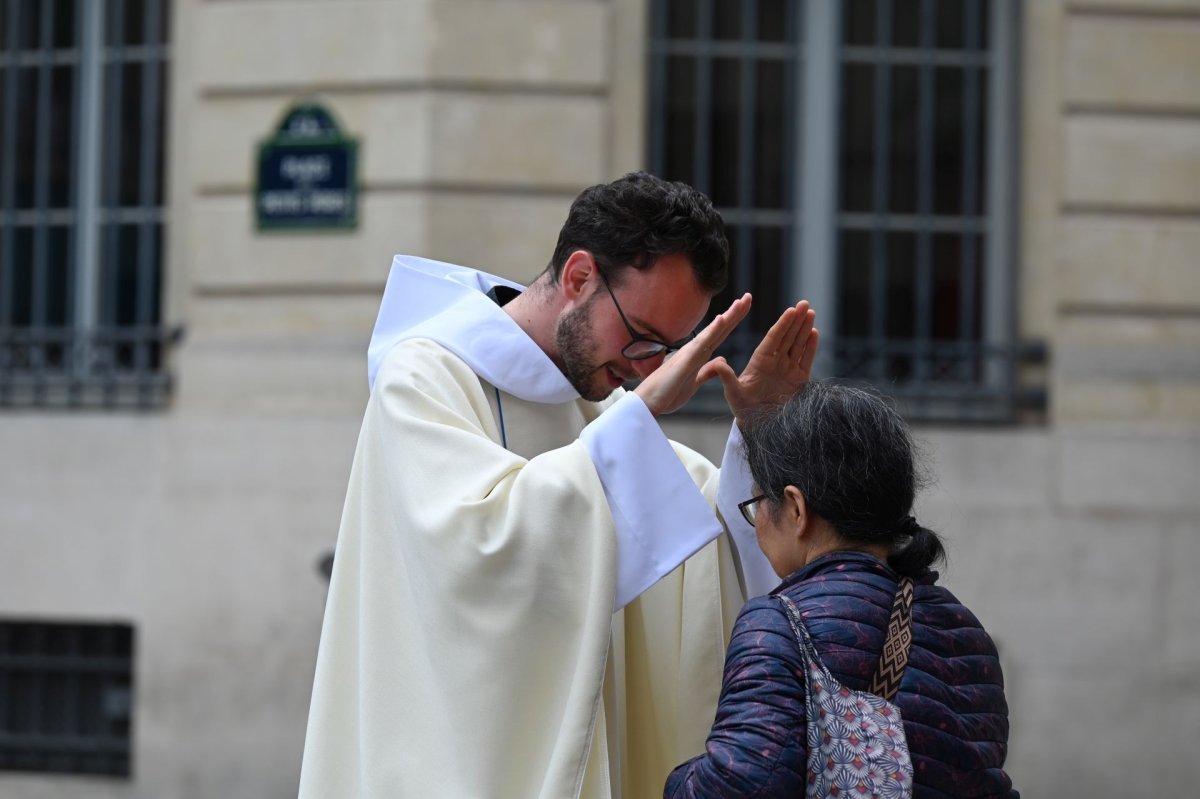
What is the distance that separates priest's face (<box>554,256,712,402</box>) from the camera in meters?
2.85

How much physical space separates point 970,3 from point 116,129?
4.00 meters

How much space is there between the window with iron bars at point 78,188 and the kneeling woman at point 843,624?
5488 mm

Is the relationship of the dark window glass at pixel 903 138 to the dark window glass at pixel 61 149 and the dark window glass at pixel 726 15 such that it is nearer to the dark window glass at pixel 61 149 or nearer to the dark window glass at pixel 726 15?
the dark window glass at pixel 726 15

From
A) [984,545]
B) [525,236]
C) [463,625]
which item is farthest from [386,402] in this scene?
[984,545]

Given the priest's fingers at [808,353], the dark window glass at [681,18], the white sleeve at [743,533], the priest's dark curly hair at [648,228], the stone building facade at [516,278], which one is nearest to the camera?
the priest's fingers at [808,353]

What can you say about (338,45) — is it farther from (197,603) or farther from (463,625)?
(463,625)

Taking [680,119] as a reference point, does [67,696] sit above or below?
below

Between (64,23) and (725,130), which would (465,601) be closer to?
(725,130)

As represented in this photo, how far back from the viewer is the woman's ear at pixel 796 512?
2453mm

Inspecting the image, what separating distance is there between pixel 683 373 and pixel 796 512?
0.29 meters

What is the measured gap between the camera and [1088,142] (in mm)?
7164

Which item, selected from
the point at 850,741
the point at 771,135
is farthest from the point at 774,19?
the point at 850,741

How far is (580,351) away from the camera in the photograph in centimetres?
290

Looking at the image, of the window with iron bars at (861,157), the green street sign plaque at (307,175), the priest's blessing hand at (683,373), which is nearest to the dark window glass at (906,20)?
the window with iron bars at (861,157)
